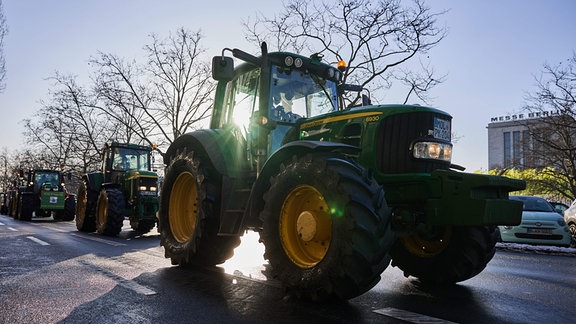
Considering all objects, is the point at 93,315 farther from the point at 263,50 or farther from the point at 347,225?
the point at 263,50

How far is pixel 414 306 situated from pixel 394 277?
1.90 meters

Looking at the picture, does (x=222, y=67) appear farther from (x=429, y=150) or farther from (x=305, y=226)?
(x=429, y=150)

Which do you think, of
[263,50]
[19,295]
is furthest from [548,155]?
[19,295]

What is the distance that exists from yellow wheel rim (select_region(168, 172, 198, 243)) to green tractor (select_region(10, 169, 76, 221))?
18.3 meters

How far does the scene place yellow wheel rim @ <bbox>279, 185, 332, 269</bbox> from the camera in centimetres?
438

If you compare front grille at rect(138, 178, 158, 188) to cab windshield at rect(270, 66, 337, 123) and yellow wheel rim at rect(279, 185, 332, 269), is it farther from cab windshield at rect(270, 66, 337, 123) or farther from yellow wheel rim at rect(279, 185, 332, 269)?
yellow wheel rim at rect(279, 185, 332, 269)

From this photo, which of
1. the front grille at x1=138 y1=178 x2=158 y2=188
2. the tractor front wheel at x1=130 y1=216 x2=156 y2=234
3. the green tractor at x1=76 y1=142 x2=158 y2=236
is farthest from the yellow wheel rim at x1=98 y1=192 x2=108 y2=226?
the front grille at x1=138 y1=178 x2=158 y2=188

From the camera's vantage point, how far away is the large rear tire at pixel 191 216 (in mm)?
6148

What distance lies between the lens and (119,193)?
13047mm

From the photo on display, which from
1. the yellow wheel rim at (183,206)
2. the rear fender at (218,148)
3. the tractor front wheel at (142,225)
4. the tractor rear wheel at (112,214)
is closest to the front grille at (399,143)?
the rear fender at (218,148)

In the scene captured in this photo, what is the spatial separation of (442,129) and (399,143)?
1.98ft

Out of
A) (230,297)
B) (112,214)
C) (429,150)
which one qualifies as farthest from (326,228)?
(112,214)

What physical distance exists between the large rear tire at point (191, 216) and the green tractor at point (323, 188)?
0.02m

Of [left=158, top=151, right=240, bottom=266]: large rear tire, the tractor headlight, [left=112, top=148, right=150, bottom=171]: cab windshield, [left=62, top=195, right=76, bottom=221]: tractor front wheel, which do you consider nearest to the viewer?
the tractor headlight
